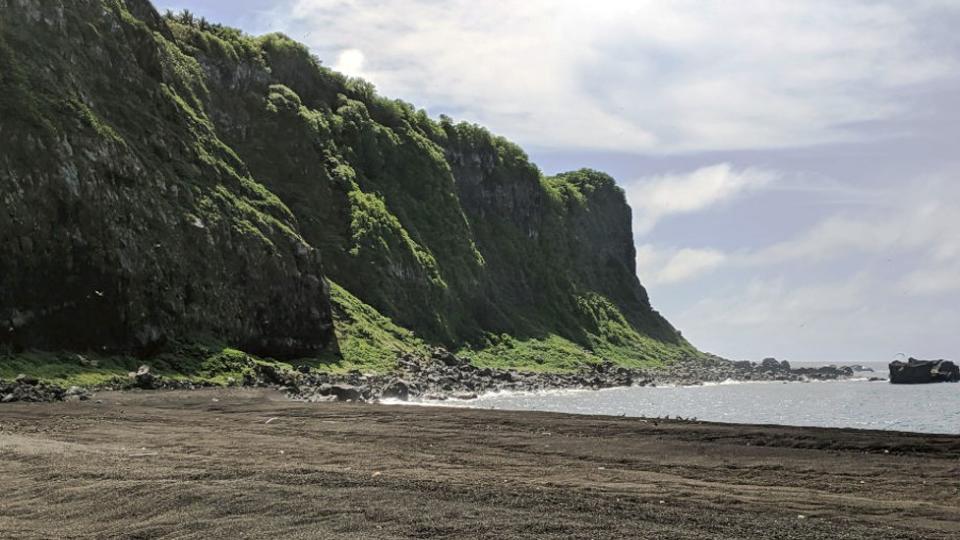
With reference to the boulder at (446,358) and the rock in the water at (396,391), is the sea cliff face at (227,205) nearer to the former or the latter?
the boulder at (446,358)

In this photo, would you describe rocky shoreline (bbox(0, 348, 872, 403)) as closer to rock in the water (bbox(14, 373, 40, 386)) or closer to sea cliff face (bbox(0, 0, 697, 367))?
rock in the water (bbox(14, 373, 40, 386))

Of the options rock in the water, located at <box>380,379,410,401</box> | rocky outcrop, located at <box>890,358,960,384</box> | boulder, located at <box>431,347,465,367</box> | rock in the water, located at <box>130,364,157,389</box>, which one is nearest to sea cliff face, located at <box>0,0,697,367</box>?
boulder, located at <box>431,347,465,367</box>

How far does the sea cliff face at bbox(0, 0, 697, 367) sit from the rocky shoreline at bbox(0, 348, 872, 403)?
242 inches

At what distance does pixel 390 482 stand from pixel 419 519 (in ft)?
13.2

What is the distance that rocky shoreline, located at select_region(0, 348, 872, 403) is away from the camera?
4566 cm

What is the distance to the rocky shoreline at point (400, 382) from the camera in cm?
4566

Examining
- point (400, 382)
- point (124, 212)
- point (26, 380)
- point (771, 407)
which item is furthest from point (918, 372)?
point (26, 380)

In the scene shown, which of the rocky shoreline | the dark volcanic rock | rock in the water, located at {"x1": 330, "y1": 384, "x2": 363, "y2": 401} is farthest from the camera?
rock in the water, located at {"x1": 330, "y1": 384, "x2": 363, "y2": 401}

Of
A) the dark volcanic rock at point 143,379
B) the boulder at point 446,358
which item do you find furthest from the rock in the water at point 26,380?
the boulder at point 446,358

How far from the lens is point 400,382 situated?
69.0m

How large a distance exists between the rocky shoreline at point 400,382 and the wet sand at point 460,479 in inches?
272

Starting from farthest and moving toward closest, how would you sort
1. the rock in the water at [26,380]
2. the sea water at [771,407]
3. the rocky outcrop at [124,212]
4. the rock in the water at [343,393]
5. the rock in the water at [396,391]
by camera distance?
1. the rock in the water at [396,391]
2. the sea water at [771,407]
3. the rock in the water at [343,393]
4. the rocky outcrop at [124,212]
5. the rock in the water at [26,380]

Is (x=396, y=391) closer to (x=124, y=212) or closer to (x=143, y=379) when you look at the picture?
(x=143, y=379)

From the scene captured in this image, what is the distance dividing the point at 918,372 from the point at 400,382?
11379 centimetres
